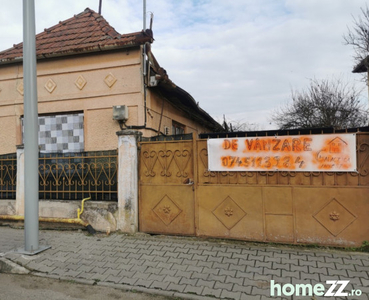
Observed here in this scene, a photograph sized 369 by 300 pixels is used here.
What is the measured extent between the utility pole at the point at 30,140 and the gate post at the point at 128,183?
1488 millimetres

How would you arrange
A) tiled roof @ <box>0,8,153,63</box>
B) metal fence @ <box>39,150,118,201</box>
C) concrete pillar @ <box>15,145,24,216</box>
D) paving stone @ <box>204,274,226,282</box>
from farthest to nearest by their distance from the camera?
1. tiled roof @ <box>0,8,153,63</box>
2. concrete pillar @ <box>15,145,24,216</box>
3. metal fence @ <box>39,150,118,201</box>
4. paving stone @ <box>204,274,226,282</box>

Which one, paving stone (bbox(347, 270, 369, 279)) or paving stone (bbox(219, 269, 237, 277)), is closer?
paving stone (bbox(347, 270, 369, 279))

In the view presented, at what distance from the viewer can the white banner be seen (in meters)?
4.47

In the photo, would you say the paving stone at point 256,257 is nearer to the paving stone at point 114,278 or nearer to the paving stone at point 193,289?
the paving stone at point 193,289

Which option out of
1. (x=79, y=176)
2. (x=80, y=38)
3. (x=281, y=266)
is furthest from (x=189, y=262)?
(x=80, y=38)

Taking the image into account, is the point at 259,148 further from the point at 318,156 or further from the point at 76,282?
the point at 76,282

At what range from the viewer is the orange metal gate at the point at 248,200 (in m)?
Result: 4.44

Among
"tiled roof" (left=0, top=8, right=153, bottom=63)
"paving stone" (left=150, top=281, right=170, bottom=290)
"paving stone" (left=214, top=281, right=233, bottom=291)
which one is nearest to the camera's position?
"paving stone" (left=214, top=281, right=233, bottom=291)

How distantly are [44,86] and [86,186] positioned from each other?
3.19m

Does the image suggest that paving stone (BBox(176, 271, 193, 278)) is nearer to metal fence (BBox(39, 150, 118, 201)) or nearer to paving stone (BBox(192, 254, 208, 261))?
paving stone (BBox(192, 254, 208, 261))

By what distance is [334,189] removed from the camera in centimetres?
450

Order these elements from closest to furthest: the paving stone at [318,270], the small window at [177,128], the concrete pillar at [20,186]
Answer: the paving stone at [318,270]
the concrete pillar at [20,186]
the small window at [177,128]

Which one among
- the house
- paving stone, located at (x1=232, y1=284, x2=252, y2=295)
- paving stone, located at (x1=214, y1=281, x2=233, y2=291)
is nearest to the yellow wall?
the house

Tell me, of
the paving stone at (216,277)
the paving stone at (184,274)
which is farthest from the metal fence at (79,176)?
the paving stone at (216,277)
